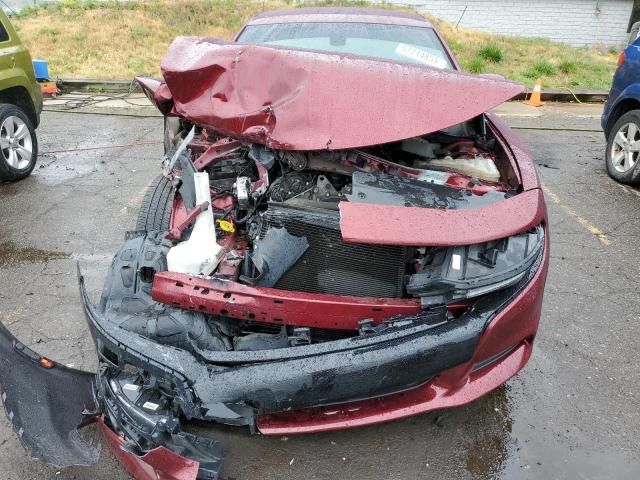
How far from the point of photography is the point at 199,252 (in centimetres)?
219

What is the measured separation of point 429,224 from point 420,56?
6.98ft

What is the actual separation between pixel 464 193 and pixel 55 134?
6.30 m

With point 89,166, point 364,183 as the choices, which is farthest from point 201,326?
point 89,166

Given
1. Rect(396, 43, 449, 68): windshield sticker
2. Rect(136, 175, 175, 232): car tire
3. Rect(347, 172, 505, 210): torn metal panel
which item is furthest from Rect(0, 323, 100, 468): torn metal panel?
Rect(396, 43, 449, 68): windshield sticker

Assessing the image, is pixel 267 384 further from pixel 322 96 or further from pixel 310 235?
pixel 322 96

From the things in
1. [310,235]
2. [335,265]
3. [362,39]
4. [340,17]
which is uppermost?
[340,17]

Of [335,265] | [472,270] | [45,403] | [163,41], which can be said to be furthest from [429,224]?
[163,41]

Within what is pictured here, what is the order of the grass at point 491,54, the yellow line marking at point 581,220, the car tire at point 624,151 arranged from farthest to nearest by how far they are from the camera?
the grass at point 491,54, the car tire at point 624,151, the yellow line marking at point 581,220

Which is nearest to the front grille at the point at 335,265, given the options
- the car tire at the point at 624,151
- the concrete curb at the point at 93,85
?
the car tire at the point at 624,151

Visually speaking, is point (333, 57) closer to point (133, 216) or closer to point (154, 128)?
point (133, 216)

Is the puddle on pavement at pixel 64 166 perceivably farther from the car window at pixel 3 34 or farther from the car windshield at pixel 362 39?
the car windshield at pixel 362 39

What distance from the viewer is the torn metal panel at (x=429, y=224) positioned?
1.89 m

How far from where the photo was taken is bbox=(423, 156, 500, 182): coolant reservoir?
2.69m

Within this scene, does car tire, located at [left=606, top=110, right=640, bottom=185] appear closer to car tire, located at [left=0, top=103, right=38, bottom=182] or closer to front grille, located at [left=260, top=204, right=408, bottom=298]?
front grille, located at [left=260, top=204, right=408, bottom=298]
